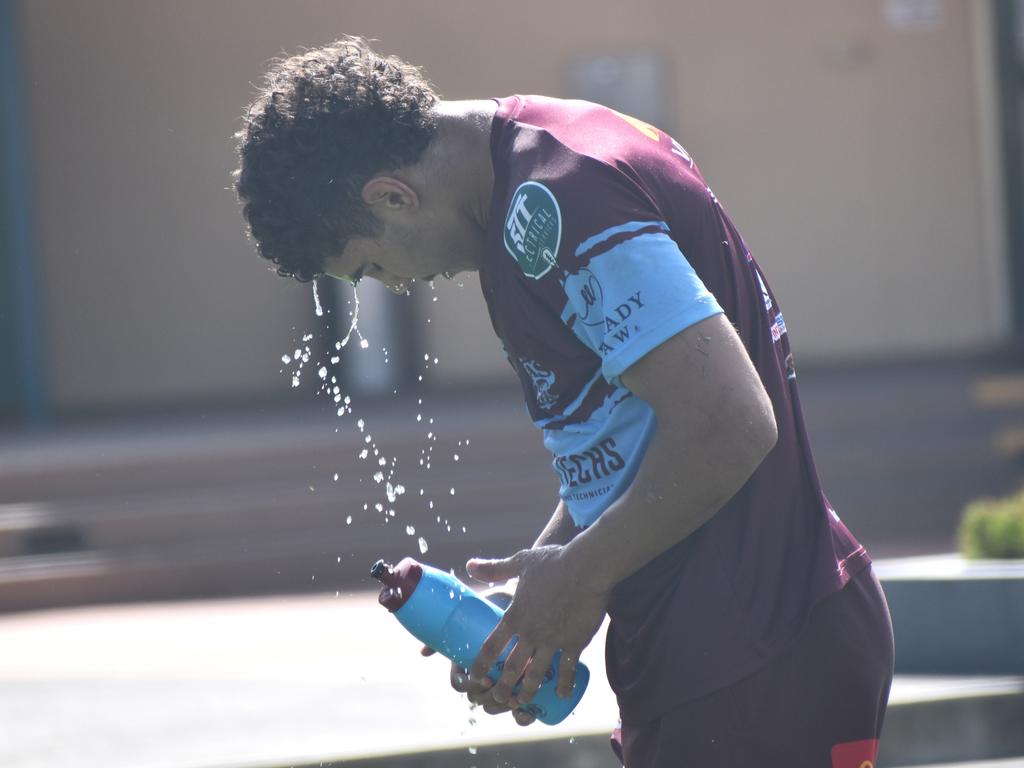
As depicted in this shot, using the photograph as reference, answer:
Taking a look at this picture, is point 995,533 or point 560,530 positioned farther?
point 995,533

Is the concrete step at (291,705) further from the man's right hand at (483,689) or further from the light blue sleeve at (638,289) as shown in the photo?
the light blue sleeve at (638,289)

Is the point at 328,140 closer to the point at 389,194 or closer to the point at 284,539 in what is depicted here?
the point at 389,194

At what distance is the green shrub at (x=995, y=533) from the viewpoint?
5.44 meters

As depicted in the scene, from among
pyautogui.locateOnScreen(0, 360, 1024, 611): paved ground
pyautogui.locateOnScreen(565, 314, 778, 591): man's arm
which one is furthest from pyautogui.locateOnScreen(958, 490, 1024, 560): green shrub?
pyautogui.locateOnScreen(565, 314, 778, 591): man's arm

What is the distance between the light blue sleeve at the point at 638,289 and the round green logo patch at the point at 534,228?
45 millimetres

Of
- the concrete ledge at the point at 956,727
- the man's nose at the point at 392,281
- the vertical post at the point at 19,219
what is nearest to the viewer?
the man's nose at the point at 392,281

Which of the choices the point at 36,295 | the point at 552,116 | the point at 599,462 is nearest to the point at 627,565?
the point at 599,462

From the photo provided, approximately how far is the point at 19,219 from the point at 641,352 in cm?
1035

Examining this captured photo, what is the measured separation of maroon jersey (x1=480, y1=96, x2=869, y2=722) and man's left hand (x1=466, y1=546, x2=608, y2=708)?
11cm

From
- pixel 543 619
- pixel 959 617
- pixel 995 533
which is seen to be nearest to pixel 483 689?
pixel 543 619

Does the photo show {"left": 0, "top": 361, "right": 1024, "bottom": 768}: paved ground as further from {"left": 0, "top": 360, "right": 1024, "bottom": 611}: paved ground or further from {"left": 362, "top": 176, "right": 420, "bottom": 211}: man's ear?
{"left": 362, "top": 176, "right": 420, "bottom": 211}: man's ear

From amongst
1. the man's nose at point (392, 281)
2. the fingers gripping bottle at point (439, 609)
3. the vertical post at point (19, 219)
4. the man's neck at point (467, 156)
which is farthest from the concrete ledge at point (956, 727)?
the vertical post at point (19, 219)

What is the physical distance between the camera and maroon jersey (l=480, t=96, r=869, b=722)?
68.8 inches

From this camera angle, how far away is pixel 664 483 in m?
1.75
